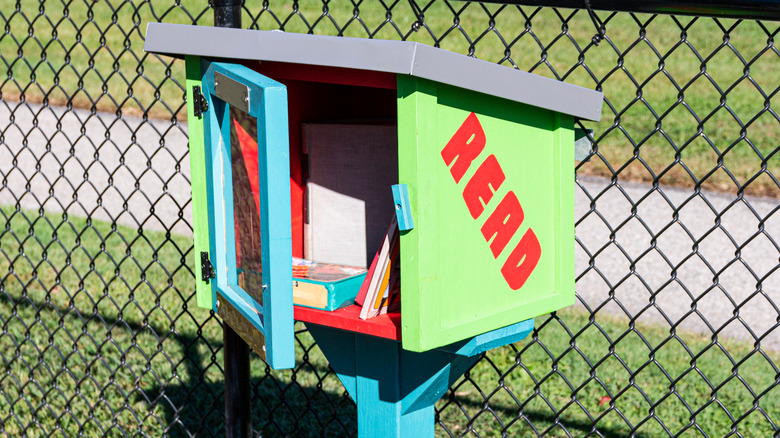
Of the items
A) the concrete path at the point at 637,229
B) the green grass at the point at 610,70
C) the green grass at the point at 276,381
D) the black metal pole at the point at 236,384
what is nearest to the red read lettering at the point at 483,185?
the black metal pole at the point at 236,384

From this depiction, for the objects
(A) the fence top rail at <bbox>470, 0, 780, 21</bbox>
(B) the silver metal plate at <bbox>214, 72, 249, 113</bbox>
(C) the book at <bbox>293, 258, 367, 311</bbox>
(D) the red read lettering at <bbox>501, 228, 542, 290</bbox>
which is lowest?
(C) the book at <bbox>293, 258, 367, 311</bbox>

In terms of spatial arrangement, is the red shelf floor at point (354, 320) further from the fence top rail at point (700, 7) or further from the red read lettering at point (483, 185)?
the fence top rail at point (700, 7)

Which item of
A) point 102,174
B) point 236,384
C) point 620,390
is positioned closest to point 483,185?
point 236,384

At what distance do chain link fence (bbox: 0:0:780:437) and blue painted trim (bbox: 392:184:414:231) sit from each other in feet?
1.63

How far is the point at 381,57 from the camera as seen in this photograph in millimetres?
1530

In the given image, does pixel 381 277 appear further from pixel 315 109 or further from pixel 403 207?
pixel 315 109

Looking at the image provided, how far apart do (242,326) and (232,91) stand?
0.51 m

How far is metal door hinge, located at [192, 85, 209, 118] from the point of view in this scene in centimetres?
199

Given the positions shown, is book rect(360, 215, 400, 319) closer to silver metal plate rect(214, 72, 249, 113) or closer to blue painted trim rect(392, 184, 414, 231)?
blue painted trim rect(392, 184, 414, 231)

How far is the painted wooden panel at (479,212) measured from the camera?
1590 mm

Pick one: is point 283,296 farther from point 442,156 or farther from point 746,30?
point 746,30

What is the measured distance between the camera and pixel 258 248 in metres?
1.86

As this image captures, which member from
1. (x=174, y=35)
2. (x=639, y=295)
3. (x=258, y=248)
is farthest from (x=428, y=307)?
A: (x=639, y=295)

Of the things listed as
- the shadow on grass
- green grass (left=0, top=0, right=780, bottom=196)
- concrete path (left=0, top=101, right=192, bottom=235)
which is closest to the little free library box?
the shadow on grass
